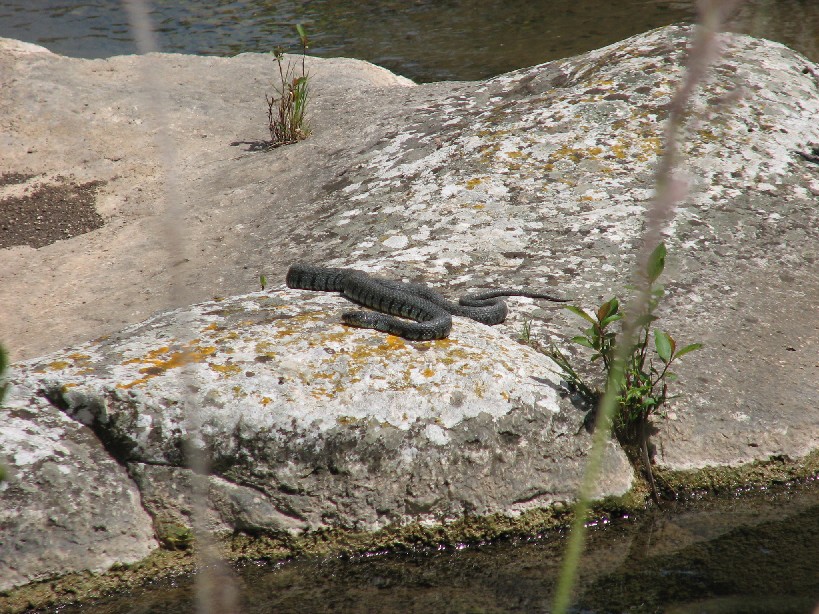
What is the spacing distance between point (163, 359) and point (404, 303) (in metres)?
1.38

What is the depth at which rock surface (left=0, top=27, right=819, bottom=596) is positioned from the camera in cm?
360

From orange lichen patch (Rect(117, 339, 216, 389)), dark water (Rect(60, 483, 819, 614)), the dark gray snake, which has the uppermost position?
orange lichen patch (Rect(117, 339, 216, 389))

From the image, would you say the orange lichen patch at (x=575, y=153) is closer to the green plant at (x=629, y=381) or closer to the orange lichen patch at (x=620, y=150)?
the orange lichen patch at (x=620, y=150)

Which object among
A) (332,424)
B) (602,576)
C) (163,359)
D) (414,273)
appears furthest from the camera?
(414,273)

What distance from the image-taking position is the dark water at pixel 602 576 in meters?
3.25

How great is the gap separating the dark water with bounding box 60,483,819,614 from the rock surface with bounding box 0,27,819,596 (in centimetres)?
21

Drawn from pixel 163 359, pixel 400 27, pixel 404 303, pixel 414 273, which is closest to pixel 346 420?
pixel 163 359

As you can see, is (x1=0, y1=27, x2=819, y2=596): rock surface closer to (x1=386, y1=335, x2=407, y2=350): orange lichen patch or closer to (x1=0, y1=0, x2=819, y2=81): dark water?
(x1=386, y1=335, x2=407, y2=350): orange lichen patch

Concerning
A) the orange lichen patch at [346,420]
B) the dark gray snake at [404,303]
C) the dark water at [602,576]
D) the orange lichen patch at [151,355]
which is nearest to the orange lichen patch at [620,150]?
the dark gray snake at [404,303]

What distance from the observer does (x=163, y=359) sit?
3.78 meters

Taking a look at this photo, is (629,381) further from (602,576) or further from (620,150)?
(620,150)

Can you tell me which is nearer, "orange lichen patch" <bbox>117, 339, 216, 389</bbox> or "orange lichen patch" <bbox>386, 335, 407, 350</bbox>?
"orange lichen patch" <bbox>117, 339, 216, 389</bbox>

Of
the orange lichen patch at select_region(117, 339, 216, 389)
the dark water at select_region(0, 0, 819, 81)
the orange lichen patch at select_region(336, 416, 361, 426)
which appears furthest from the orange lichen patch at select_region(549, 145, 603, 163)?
the dark water at select_region(0, 0, 819, 81)

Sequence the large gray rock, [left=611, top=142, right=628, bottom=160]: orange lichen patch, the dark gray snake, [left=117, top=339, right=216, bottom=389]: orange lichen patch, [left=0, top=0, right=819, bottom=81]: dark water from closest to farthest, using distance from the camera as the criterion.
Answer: the large gray rock → [left=117, top=339, right=216, bottom=389]: orange lichen patch → the dark gray snake → [left=611, top=142, right=628, bottom=160]: orange lichen patch → [left=0, top=0, right=819, bottom=81]: dark water
